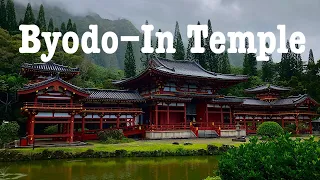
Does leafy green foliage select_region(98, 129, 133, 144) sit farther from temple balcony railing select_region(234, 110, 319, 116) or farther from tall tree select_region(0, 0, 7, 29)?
tall tree select_region(0, 0, 7, 29)

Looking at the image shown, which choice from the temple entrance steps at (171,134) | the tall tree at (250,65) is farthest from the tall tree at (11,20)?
the tall tree at (250,65)

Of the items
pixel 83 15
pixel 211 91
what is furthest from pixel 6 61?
pixel 83 15

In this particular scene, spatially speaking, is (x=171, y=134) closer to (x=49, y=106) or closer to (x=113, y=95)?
(x=113, y=95)

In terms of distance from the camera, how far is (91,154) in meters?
20.9

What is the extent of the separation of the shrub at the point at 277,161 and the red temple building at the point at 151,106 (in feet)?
65.5

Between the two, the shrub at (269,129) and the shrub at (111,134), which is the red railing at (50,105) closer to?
the shrub at (111,134)

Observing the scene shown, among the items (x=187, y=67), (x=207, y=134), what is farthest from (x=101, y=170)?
(x=187, y=67)

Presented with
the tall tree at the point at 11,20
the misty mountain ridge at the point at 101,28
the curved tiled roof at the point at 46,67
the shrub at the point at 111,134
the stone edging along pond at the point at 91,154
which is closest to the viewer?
the stone edging along pond at the point at 91,154

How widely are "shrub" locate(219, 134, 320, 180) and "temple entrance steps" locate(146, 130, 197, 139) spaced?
74.4 feet

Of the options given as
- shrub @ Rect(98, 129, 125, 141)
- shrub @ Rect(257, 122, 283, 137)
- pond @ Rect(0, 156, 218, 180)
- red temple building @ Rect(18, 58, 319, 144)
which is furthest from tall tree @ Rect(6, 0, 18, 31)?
shrub @ Rect(257, 122, 283, 137)

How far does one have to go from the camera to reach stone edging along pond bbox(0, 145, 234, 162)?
63.6 ft

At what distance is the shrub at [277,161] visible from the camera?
6117 millimetres

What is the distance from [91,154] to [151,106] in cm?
1336

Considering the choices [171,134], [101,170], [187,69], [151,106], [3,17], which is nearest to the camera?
[101,170]
